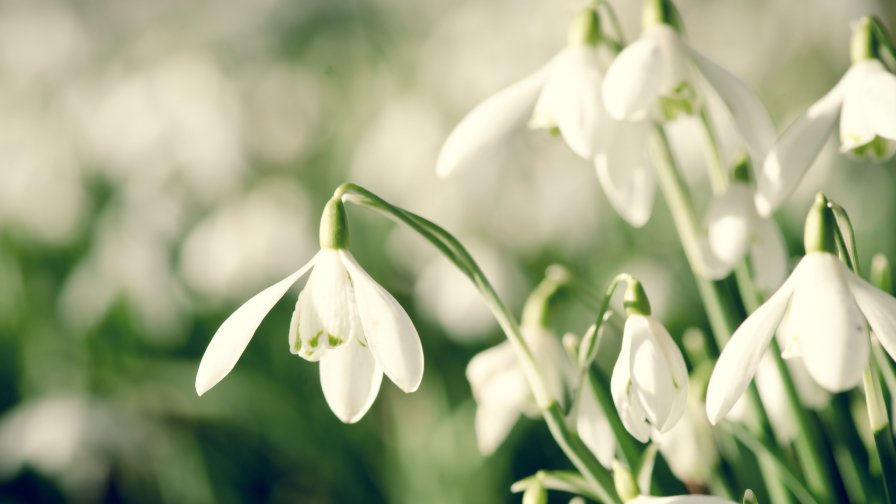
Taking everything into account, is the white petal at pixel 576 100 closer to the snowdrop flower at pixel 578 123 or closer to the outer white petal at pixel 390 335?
the snowdrop flower at pixel 578 123

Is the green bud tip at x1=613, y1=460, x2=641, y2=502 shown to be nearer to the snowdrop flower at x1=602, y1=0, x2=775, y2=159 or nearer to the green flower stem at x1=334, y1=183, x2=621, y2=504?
the green flower stem at x1=334, y1=183, x2=621, y2=504

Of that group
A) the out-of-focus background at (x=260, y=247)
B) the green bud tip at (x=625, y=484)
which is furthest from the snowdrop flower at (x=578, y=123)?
the out-of-focus background at (x=260, y=247)

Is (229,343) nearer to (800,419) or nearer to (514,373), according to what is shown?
(514,373)

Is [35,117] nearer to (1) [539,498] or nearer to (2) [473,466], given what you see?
(2) [473,466]

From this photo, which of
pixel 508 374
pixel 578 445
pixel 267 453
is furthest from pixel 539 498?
pixel 267 453

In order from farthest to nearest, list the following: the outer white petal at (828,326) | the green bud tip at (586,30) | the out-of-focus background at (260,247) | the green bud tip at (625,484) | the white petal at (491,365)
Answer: the out-of-focus background at (260,247) < the white petal at (491,365) < the green bud tip at (586,30) < the green bud tip at (625,484) < the outer white petal at (828,326)

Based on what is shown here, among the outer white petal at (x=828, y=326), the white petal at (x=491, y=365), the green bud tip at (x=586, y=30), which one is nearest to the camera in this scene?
the outer white petal at (x=828, y=326)

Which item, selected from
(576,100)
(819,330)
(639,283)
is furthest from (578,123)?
(819,330)
